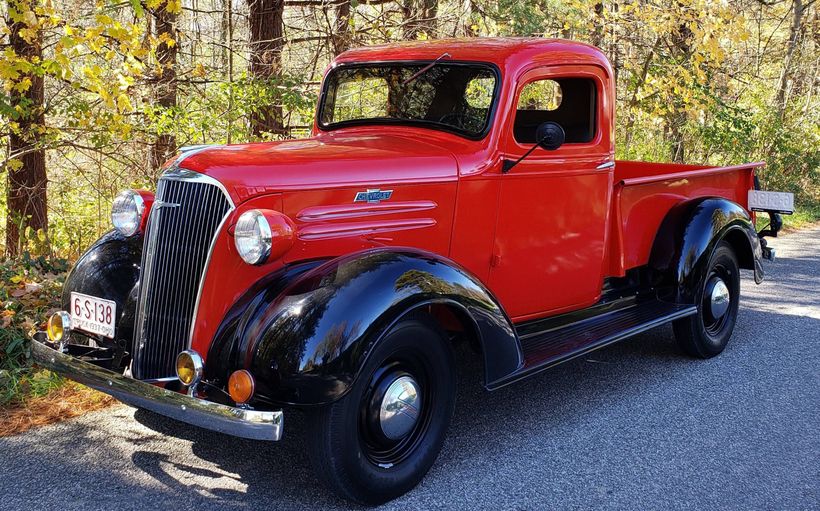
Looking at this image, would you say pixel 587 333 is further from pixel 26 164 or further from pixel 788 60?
pixel 788 60

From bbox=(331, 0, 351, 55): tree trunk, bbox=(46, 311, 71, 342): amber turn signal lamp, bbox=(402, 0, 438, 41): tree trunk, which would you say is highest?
bbox=(402, 0, 438, 41): tree trunk

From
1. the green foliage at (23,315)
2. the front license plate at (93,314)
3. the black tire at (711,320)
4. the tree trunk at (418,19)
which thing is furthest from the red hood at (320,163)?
the tree trunk at (418,19)

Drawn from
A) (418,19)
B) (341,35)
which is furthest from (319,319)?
(418,19)

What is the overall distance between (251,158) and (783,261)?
7079 millimetres

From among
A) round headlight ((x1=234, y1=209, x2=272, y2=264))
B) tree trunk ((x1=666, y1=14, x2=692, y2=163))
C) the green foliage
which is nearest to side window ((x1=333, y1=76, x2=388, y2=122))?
round headlight ((x1=234, y1=209, x2=272, y2=264))

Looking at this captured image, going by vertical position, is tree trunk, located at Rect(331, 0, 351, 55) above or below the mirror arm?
above

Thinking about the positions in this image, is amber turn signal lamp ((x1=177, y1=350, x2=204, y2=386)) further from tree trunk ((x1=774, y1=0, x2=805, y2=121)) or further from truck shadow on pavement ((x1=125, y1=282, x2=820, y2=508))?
tree trunk ((x1=774, y1=0, x2=805, y2=121))

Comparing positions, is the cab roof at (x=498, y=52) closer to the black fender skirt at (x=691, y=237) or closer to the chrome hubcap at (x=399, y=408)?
the black fender skirt at (x=691, y=237)

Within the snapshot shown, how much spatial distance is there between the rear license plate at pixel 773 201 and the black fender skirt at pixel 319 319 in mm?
3502

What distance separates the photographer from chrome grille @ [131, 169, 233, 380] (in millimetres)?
3227

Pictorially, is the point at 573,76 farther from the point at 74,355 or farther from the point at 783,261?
the point at 783,261

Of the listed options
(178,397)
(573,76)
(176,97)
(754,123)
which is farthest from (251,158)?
(754,123)

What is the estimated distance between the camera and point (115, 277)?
12.1 ft

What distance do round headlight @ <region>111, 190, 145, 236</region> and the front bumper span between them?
812 millimetres
